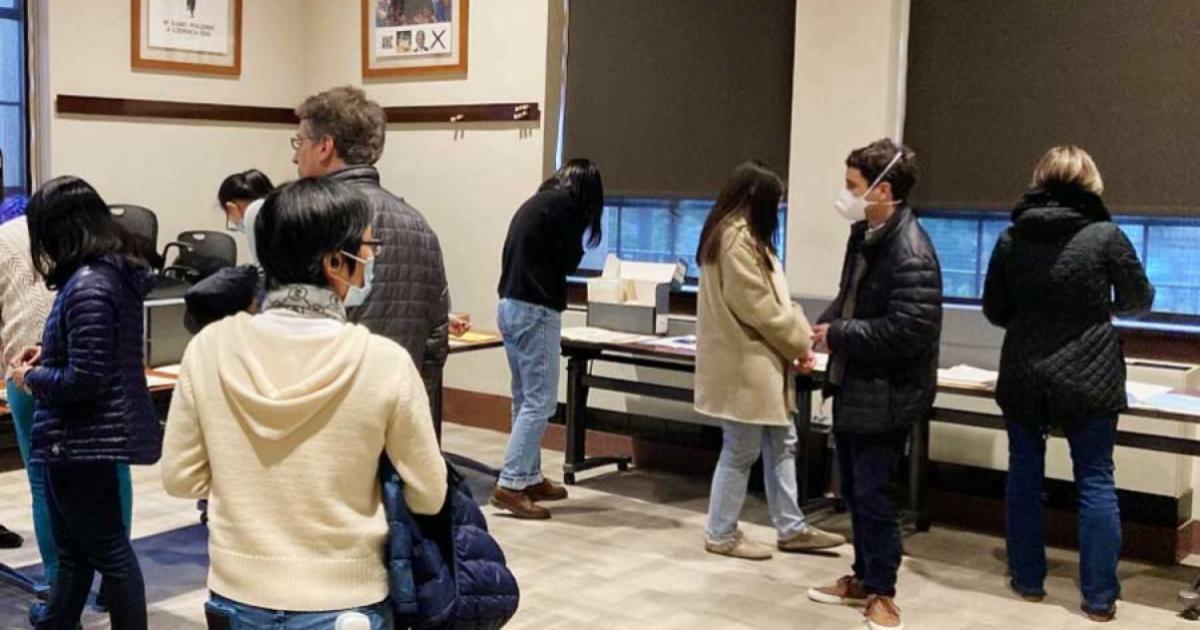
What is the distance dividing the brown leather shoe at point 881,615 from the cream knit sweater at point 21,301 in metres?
2.44

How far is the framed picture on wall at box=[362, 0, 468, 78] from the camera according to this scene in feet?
22.2

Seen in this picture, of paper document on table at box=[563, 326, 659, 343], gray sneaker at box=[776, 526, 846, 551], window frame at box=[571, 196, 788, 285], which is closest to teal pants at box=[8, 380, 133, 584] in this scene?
gray sneaker at box=[776, 526, 846, 551]

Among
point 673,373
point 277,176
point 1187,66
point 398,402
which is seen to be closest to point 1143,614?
point 1187,66

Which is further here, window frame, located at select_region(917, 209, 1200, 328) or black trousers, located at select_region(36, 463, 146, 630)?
window frame, located at select_region(917, 209, 1200, 328)

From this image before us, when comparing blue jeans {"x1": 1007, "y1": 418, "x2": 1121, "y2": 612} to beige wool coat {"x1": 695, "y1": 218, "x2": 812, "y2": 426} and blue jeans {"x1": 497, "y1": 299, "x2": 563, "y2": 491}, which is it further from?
blue jeans {"x1": 497, "y1": 299, "x2": 563, "y2": 491}

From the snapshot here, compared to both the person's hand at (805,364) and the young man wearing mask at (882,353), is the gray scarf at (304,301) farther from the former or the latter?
the person's hand at (805,364)

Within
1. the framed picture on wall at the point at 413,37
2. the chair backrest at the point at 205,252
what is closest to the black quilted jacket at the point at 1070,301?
the framed picture on wall at the point at 413,37

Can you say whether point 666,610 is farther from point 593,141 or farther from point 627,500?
point 593,141

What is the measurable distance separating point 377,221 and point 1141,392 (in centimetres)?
269

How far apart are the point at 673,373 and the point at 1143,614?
2355mm

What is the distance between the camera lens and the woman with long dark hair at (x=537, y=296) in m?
4.83

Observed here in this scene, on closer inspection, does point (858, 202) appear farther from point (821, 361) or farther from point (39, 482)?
point (39, 482)

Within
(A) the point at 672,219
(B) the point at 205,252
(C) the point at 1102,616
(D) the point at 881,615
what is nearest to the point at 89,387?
A: (D) the point at 881,615

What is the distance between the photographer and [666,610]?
3.93 meters
